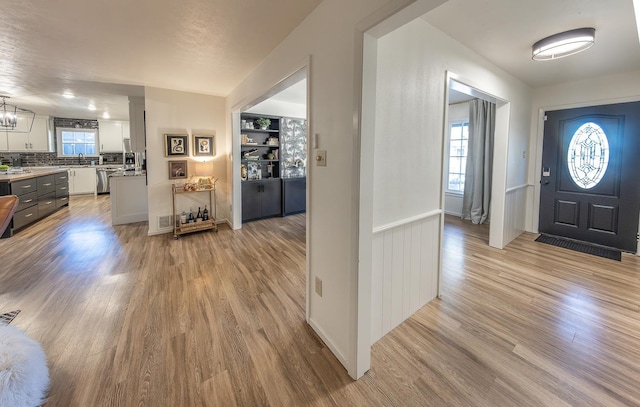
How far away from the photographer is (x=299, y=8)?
1.88m

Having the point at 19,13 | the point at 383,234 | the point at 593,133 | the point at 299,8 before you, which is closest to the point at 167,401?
the point at 383,234

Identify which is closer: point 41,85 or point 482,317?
point 482,317

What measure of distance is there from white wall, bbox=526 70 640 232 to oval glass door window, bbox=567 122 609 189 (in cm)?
37

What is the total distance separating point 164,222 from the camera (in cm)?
451

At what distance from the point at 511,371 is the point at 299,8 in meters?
2.83

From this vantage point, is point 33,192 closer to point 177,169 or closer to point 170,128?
point 177,169

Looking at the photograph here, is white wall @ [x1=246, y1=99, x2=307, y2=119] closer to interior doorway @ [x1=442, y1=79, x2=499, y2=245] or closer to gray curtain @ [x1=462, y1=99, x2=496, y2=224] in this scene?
interior doorway @ [x1=442, y1=79, x2=499, y2=245]

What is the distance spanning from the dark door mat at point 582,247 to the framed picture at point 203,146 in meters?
5.70

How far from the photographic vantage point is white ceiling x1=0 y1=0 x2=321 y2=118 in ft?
6.36

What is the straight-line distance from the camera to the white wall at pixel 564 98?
3516mm

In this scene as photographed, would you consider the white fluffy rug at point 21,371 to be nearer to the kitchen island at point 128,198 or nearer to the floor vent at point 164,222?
the floor vent at point 164,222

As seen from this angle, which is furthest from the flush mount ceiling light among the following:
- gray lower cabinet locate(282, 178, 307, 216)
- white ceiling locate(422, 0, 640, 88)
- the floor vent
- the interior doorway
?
the floor vent

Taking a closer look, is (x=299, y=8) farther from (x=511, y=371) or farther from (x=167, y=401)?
(x=511, y=371)

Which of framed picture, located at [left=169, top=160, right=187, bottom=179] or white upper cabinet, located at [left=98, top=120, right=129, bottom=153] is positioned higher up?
white upper cabinet, located at [left=98, top=120, right=129, bottom=153]
